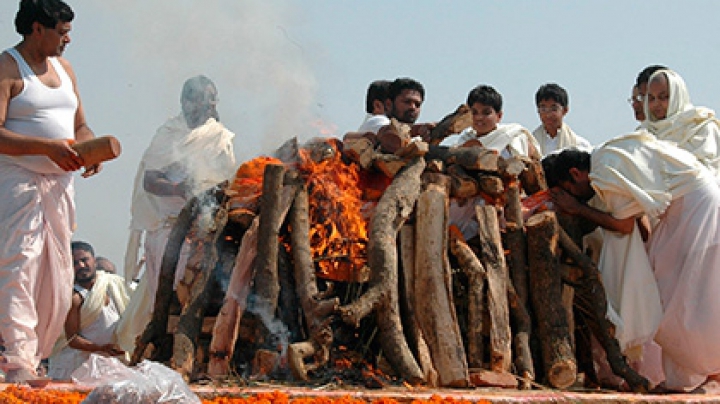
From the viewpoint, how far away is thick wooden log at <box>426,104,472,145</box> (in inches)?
391

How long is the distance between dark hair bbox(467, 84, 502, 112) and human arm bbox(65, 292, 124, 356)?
186 inches

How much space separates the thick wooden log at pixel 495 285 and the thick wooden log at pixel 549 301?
273 millimetres

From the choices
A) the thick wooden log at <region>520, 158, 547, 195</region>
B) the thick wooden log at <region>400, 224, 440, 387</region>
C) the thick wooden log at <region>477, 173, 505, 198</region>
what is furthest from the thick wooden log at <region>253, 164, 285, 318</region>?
the thick wooden log at <region>520, 158, 547, 195</region>

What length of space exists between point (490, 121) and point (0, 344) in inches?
227

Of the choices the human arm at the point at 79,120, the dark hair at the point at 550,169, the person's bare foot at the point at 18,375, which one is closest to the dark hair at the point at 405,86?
the dark hair at the point at 550,169

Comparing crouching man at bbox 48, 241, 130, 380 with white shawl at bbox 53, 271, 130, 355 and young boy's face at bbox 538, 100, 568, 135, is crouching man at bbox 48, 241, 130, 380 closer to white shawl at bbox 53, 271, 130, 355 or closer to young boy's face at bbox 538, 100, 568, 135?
white shawl at bbox 53, 271, 130, 355

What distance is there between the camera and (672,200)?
942 cm

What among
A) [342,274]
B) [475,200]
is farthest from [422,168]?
[342,274]

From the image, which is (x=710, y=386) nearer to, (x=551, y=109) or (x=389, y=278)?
(x=389, y=278)

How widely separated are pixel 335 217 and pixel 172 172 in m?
2.61

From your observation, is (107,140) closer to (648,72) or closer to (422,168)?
(422,168)

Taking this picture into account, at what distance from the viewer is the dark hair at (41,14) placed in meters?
7.73

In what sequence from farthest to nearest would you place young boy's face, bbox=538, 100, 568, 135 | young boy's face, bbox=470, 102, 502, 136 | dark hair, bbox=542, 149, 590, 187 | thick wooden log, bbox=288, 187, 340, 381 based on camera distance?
young boy's face, bbox=538, 100, 568, 135 → young boy's face, bbox=470, 102, 502, 136 → dark hair, bbox=542, 149, 590, 187 → thick wooden log, bbox=288, 187, 340, 381

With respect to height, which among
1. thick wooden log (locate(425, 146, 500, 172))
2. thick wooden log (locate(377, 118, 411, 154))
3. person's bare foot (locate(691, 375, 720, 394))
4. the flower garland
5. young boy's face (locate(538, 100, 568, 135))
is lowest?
person's bare foot (locate(691, 375, 720, 394))
